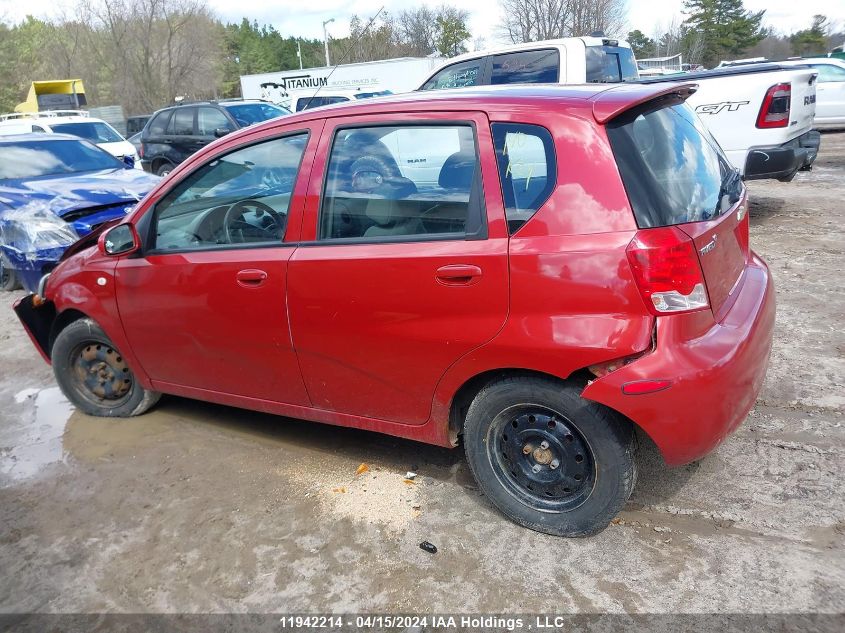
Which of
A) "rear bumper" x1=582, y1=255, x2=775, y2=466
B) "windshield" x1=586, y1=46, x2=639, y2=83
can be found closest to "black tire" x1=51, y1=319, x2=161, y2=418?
"rear bumper" x1=582, y1=255, x2=775, y2=466

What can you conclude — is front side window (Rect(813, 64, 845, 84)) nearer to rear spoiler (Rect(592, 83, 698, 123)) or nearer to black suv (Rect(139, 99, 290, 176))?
black suv (Rect(139, 99, 290, 176))

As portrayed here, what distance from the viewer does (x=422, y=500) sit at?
3.19 metres

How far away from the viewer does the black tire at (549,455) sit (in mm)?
2605

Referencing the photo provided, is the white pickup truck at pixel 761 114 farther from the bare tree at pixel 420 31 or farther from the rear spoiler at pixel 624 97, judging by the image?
the bare tree at pixel 420 31

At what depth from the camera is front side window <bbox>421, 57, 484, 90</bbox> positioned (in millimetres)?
8016

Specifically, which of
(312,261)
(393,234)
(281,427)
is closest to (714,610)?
(393,234)

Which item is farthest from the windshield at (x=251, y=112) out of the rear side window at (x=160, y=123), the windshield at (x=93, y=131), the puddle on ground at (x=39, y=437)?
the puddle on ground at (x=39, y=437)

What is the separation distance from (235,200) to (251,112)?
10.2 metres

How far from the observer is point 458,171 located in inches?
110

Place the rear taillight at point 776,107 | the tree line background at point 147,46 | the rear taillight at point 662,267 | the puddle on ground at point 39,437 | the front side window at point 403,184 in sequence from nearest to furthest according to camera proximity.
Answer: the rear taillight at point 662,267, the front side window at point 403,184, the puddle on ground at point 39,437, the rear taillight at point 776,107, the tree line background at point 147,46

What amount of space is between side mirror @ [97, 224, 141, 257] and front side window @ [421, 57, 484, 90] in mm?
5170

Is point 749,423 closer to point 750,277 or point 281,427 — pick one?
point 750,277

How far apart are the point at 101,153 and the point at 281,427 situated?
585 centimetres

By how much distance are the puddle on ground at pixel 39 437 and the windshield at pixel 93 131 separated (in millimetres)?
11829
